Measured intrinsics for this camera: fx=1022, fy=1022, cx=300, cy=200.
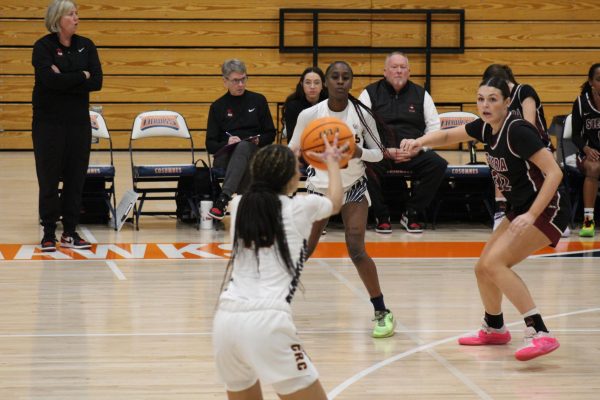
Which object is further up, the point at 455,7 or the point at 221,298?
the point at 455,7

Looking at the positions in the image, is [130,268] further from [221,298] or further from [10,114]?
[10,114]

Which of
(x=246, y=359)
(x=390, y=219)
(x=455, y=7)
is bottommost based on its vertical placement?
(x=390, y=219)

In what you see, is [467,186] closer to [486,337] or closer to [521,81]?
[486,337]

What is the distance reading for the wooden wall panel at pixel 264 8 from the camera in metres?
14.8

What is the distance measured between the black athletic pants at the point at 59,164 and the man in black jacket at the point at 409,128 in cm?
265

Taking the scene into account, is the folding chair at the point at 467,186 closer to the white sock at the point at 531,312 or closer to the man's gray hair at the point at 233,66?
the man's gray hair at the point at 233,66

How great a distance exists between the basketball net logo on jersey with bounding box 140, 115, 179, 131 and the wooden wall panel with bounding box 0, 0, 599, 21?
17.5 feet

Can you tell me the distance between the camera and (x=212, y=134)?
941 cm

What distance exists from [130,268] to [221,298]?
14.7ft

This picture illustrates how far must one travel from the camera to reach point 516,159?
5023mm

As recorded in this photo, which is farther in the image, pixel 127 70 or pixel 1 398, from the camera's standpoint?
pixel 127 70

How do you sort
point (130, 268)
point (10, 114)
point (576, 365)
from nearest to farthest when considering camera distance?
point (576, 365), point (130, 268), point (10, 114)

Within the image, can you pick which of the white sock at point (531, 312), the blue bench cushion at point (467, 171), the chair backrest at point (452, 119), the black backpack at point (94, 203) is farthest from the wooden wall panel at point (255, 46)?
the white sock at point (531, 312)

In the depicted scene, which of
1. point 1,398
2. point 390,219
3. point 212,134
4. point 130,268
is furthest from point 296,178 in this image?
point 390,219
